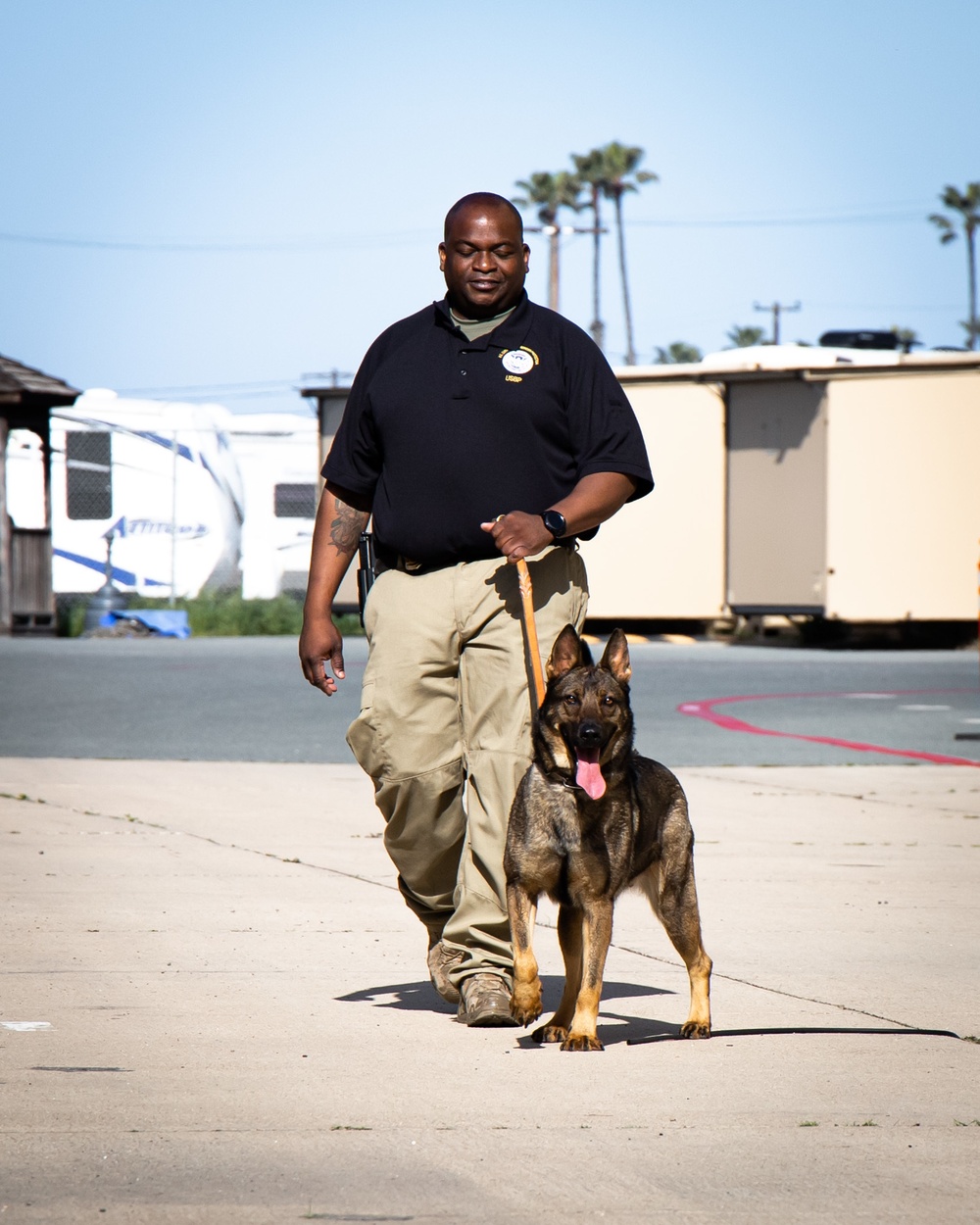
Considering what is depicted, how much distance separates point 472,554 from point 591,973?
45.2 inches

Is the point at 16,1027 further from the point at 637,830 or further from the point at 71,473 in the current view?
the point at 71,473

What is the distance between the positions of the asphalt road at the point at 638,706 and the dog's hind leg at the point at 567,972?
6.94 meters

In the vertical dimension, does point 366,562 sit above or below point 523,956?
above

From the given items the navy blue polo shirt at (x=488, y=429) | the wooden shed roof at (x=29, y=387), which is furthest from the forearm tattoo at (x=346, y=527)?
the wooden shed roof at (x=29, y=387)

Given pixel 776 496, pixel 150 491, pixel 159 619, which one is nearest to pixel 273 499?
pixel 150 491

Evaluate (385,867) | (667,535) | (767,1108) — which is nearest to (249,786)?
(385,867)

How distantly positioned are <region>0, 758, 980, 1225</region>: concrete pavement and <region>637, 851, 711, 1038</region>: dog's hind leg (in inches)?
5.1

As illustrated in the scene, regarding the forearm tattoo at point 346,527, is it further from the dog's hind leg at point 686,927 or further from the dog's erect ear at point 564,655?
the dog's hind leg at point 686,927

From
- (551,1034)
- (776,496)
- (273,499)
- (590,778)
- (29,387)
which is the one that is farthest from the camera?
(273,499)

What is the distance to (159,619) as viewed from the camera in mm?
28016

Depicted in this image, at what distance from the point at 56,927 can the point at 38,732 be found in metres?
7.37

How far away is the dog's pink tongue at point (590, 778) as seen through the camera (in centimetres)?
438

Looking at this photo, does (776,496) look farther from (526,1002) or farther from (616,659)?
(526,1002)

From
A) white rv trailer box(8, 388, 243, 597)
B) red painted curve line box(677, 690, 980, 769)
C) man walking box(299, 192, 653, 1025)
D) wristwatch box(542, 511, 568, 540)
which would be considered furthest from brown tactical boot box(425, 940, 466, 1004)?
white rv trailer box(8, 388, 243, 597)
